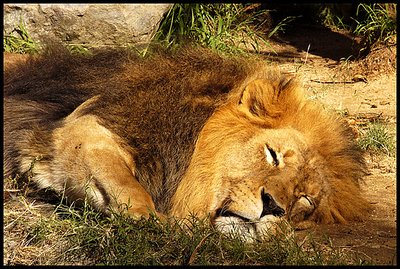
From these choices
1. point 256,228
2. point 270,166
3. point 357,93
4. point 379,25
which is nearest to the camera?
point 256,228

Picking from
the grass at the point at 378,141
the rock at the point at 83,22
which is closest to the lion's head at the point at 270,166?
the grass at the point at 378,141

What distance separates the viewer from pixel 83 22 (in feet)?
23.6

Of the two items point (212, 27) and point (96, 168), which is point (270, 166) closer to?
point (96, 168)

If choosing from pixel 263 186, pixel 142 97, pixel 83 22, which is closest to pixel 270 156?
pixel 263 186

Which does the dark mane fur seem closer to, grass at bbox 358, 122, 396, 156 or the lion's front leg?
the lion's front leg

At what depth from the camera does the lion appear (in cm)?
411

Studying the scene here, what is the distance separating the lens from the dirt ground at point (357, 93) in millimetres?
4289

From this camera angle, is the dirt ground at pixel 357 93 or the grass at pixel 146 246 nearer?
the grass at pixel 146 246

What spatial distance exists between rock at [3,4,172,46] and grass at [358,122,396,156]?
238 centimetres

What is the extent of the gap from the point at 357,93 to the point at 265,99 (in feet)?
12.2

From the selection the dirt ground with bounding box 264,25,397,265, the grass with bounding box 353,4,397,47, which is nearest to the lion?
the dirt ground with bounding box 264,25,397,265

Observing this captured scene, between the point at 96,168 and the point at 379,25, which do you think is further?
the point at 379,25

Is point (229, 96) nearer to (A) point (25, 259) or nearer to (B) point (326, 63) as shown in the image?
(A) point (25, 259)

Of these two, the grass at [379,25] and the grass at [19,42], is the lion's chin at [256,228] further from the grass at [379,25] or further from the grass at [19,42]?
the grass at [379,25]
